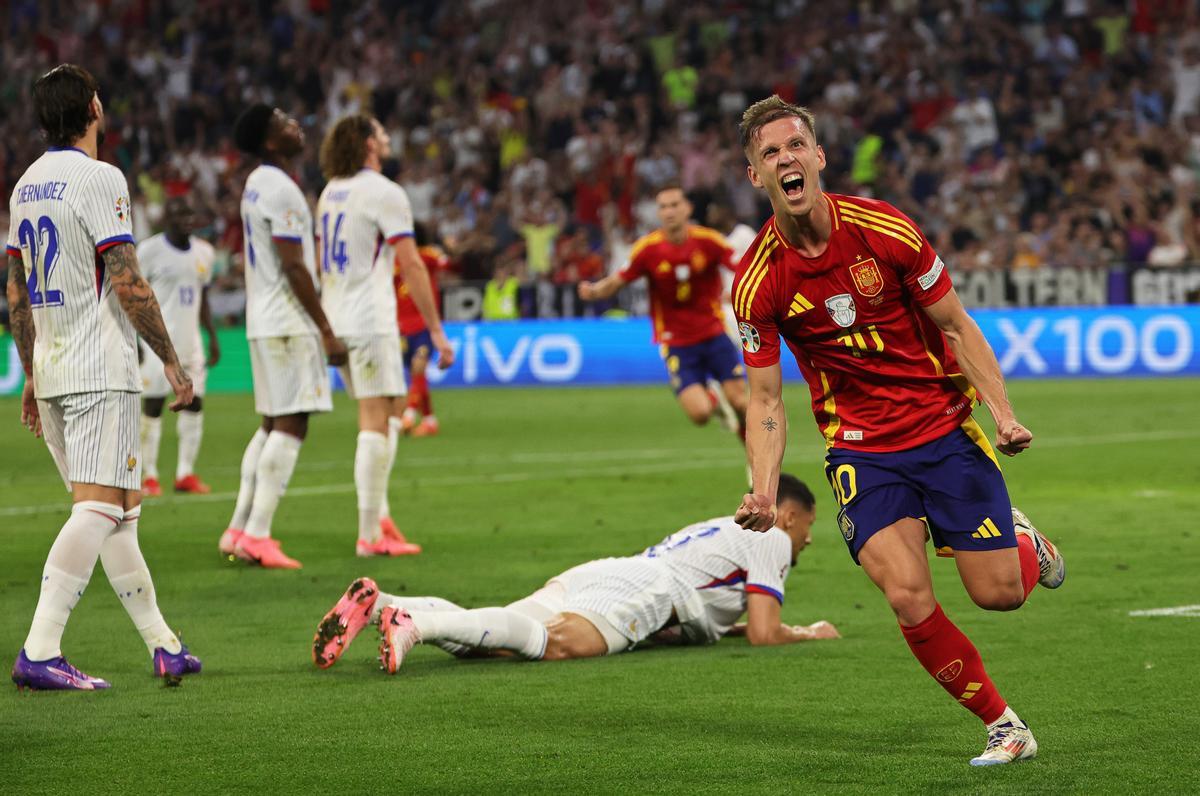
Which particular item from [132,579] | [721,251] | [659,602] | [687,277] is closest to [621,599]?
[659,602]

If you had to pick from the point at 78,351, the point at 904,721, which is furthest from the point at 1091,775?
the point at 78,351

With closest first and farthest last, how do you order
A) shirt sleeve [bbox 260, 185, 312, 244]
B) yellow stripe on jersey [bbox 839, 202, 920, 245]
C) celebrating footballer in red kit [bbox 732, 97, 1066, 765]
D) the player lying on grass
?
celebrating footballer in red kit [bbox 732, 97, 1066, 765] → yellow stripe on jersey [bbox 839, 202, 920, 245] → the player lying on grass → shirt sleeve [bbox 260, 185, 312, 244]

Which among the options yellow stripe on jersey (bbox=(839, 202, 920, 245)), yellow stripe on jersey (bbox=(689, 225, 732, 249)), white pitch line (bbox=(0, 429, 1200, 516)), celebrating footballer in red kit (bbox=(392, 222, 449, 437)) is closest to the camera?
yellow stripe on jersey (bbox=(839, 202, 920, 245))

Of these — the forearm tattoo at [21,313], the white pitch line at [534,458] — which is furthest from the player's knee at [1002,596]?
the white pitch line at [534,458]

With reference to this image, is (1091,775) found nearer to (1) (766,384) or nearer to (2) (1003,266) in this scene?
(1) (766,384)

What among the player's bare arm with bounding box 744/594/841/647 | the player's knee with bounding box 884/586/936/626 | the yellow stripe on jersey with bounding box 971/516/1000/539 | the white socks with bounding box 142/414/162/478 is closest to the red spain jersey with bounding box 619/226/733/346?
the white socks with bounding box 142/414/162/478

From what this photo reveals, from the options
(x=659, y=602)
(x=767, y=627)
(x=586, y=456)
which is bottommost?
(x=586, y=456)

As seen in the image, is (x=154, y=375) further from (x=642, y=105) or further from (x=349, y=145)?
(x=642, y=105)

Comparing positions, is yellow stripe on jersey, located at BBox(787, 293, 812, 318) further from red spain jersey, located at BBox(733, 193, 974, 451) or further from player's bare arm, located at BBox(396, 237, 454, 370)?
player's bare arm, located at BBox(396, 237, 454, 370)

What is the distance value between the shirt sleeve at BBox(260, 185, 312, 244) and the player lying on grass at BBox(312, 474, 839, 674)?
3.26 meters

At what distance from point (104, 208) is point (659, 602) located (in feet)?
8.77

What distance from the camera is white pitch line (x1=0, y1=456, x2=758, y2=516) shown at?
12766 millimetres

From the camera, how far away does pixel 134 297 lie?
6332 mm

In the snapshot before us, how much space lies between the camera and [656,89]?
3064 cm
